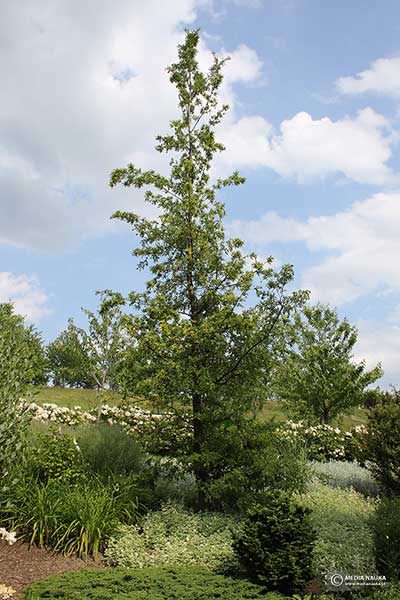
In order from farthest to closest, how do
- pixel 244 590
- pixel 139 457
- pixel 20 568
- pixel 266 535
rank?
pixel 139 457 → pixel 20 568 → pixel 266 535 → pixel 244 590

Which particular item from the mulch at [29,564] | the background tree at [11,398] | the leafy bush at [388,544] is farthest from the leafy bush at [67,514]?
the leafy bush at [388,544]

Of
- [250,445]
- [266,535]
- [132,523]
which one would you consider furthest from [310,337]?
[266,535]

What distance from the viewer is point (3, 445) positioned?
795 centimetres

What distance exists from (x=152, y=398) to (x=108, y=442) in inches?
61.7

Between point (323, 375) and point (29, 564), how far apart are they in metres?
15.7

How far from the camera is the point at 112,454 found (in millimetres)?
10539

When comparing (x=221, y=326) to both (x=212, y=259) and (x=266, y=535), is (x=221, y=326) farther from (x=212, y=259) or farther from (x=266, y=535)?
(x=266, y=535)

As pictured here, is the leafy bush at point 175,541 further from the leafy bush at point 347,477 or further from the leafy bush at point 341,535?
the leafy bush at point 347,477

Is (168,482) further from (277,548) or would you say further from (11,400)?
(277,548)

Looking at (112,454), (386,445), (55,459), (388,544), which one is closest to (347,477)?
(386,445)

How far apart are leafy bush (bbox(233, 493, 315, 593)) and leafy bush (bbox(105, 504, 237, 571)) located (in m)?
0.68

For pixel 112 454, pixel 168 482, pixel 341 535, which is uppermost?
pixel 112 454

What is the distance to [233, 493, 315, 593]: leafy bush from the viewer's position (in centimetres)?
647

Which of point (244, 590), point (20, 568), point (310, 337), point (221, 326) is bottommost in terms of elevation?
point (20, 568)
